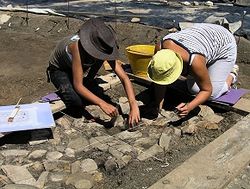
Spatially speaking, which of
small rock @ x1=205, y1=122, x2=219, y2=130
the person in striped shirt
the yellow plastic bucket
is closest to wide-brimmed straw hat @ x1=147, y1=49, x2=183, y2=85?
the person in striped shirt

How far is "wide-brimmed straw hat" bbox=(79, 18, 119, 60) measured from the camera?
11.9 ft

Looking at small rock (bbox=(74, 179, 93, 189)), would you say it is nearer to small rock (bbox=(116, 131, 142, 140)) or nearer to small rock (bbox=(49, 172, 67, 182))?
small rock (bbox=(49, 172, 67, 182))

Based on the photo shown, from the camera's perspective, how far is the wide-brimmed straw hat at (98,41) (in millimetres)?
3621

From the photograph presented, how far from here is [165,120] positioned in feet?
13.6

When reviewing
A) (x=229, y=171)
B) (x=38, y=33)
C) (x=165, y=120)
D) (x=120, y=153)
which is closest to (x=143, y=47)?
(x=165, y=120)

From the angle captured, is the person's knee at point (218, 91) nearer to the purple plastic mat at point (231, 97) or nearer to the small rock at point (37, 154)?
the purple plastic mat at point (231, 97)

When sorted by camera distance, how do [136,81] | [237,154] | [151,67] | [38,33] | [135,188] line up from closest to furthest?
[135,188] → [237,154] → [151,67] → [136,81] → [38,33]

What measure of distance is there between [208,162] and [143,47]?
2365mm

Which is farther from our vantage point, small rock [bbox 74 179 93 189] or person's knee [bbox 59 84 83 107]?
person's knee [bbox 59 84 83 107]

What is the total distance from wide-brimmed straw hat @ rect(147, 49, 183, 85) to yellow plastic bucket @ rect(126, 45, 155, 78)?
116 cm

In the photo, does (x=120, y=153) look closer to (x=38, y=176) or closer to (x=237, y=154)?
(x=38, y=176)

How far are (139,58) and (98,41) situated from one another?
119 cm

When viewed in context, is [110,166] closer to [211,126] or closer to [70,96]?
[70,96]

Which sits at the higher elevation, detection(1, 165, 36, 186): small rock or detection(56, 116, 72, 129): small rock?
detection(56, 116, 72, 129): small rock
